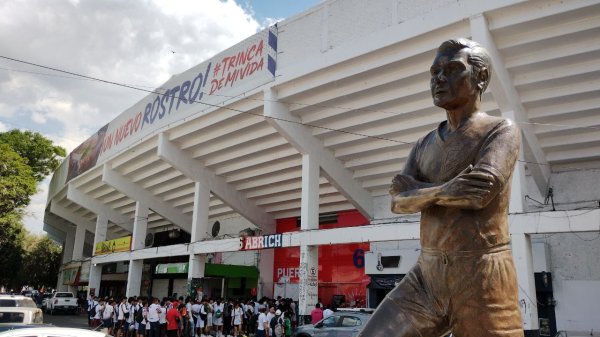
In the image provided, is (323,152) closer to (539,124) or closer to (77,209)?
(539,124)

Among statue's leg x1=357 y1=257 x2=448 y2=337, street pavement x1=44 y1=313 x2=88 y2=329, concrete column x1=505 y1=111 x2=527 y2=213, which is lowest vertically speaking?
street pavement x1=44 y1=313 x2=88 y2=329

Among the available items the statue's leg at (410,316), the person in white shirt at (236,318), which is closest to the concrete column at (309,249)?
the person in white shirt at (236,318)

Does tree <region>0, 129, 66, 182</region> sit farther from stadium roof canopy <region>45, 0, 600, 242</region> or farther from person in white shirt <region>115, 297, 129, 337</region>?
person in white shirt <region>115, 297, 129, 337</region>

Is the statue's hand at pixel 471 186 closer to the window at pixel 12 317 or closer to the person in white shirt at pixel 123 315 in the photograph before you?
the window at pixel 12 317

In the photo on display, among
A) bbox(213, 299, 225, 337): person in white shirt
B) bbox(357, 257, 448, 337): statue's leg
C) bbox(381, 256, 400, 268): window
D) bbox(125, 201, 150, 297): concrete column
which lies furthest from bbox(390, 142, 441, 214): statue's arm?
bbox(125, 201, 150, 297): concrete column

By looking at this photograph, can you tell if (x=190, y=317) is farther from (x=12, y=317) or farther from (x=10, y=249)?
(x=10, y=249)

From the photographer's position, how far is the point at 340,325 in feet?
41.9

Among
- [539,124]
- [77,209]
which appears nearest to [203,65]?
[539,124]

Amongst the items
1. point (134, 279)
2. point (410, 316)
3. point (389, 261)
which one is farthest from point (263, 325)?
point (134, 279)

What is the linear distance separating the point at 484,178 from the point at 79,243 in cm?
4108

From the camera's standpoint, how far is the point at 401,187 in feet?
8.95

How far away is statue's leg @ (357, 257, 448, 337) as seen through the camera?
101 inches

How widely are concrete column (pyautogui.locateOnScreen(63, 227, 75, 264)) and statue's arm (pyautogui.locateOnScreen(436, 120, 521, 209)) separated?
151 feet

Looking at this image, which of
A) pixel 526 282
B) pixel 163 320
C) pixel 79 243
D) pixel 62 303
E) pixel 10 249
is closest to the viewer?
pixel 526 282
